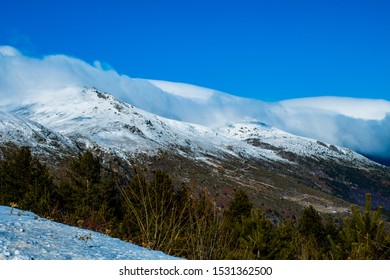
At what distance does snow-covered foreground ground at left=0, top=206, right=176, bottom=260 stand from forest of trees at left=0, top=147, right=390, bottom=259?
186cm

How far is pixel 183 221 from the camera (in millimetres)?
34125

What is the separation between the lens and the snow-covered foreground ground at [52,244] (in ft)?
32.9

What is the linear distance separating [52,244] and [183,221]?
76.9 feet

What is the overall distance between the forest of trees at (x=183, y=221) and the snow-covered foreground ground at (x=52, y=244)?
1856mm

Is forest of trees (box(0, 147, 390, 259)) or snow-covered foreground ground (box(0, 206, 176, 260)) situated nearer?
snow-covered foreground ground (box(0, 206, 176, 260))

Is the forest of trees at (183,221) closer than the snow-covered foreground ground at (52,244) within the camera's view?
No

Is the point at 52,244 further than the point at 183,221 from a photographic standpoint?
No

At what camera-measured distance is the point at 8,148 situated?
644 feet

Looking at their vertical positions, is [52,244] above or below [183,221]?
above

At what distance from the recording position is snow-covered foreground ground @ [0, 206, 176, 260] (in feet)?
32.9

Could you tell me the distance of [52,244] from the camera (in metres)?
11.1
